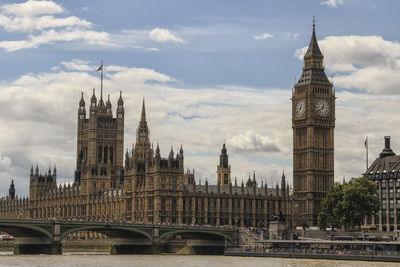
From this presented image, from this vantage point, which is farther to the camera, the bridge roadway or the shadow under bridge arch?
the bridge roadway

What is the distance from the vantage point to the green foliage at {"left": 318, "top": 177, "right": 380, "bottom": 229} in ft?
537

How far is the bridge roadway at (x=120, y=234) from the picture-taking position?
147000 mm

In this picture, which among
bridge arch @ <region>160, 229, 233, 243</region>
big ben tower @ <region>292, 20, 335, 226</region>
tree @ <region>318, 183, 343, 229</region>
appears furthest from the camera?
big ben tower @ <region>292, 20, 335, 226</region>

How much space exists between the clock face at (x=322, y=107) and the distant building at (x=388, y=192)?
638 inches

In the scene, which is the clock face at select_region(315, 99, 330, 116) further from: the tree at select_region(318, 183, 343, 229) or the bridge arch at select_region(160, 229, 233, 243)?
the bridge arch at select_region(160, 229, 233, 243)

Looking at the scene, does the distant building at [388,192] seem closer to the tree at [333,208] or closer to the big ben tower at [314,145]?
the big ben tower at [314,145]

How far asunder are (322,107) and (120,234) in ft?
193

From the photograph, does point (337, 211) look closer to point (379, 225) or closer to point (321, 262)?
point (379, 225)

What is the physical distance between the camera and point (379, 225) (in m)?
190

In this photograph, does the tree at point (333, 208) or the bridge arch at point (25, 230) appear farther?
the tree at point (333, 208)

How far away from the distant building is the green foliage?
61.9 feet

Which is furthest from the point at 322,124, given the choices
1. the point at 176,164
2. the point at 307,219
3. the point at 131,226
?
the point at 131,226

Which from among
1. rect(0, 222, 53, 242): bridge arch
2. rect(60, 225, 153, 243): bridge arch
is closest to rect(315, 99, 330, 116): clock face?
rect(60, 225, 153, 243): bridge arch

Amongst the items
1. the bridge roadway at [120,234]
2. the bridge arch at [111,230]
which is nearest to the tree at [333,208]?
the bridge roadway at [120,234]
